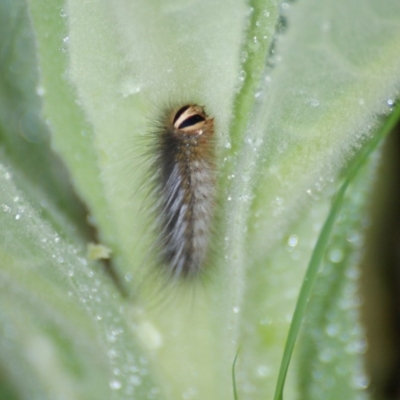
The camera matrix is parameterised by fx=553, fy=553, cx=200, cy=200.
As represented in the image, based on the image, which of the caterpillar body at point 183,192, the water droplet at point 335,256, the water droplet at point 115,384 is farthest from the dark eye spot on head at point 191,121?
the water droplet at point 115,384

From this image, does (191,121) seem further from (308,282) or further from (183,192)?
(308,282)

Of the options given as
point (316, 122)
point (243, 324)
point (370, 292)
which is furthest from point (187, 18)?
point (370, 292)

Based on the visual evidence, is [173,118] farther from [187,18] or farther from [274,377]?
[274,377]

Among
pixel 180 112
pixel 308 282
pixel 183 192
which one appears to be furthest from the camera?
pixel 183 192

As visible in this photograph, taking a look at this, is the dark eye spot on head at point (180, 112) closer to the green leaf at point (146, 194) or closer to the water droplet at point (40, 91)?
the green leaf at point (146, 194)

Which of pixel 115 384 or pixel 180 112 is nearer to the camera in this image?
pixel 115 384

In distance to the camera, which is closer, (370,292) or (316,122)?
(316,122)

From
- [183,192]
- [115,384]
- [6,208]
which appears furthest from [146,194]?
[115,384]
